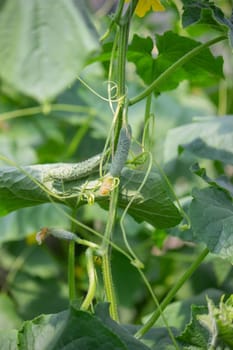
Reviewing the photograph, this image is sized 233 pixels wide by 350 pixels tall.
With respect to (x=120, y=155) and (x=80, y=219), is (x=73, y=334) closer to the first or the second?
(x=120, y=155)

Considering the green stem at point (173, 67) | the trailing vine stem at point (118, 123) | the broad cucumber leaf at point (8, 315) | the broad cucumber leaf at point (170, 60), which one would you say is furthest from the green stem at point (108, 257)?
the broad cucumber leaf at point (8, 315)

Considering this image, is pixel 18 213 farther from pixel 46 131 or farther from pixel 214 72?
pixel 214 72

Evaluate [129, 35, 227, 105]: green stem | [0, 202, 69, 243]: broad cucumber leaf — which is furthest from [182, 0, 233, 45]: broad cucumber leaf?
[0, 202, 69, 243]: broad cucumber leaf

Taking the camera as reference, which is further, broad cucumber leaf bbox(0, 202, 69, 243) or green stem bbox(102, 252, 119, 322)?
broad cucumber leaf bbox(0, 202, 69, 243)

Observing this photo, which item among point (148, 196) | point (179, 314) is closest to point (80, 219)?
point (179, 314)

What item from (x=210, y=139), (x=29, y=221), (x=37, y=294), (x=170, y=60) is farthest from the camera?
(x=37, y=294)

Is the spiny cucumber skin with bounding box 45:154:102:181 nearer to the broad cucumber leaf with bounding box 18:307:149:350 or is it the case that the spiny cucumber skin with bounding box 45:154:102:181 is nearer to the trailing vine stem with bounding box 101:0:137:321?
the trailing vine stem with bounding box 101:0:137:321

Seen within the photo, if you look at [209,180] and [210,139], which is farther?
[210,139]
